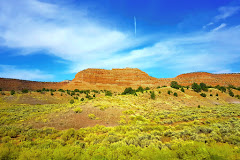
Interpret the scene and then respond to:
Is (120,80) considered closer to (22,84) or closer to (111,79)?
(111,79)

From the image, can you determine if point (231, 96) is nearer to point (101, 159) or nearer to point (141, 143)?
point (141, 143)

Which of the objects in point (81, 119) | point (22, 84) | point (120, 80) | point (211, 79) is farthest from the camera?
point (120, 80)

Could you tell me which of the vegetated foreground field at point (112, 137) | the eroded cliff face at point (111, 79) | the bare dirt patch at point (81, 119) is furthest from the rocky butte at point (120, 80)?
the vegetated foreground field at point (112, 137)

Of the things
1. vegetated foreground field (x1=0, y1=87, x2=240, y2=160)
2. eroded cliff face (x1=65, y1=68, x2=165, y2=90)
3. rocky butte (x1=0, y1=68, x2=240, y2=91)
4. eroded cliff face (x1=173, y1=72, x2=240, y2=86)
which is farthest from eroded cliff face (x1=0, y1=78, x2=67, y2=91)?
eroded cliff face (x1=173, y1=72, x2=240, y2=86)

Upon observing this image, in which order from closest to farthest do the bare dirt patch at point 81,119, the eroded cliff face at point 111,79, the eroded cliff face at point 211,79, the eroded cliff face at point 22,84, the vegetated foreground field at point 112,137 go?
the vegetated foreground field at point 112,137 < the bare dirt patch at point 81,119 < the eroded cliff face at point 22,84 < the eroded cliff face at point 211,79 < the eroded cliff face at point 111,79

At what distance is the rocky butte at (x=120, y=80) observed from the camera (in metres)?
93.1

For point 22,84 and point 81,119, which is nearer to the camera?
point 81,119

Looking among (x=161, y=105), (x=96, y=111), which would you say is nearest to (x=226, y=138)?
(x=96, y=111)

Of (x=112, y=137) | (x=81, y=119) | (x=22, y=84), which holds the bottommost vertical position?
(x=81, y=119)

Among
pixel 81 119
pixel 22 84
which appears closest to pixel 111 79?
pixel 22 84

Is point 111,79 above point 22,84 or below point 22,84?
above

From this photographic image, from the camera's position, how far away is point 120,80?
373ft

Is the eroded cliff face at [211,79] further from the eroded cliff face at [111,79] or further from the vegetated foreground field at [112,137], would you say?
the vegetated foreground field at [112,137]

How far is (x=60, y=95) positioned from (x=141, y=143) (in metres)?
49.9
